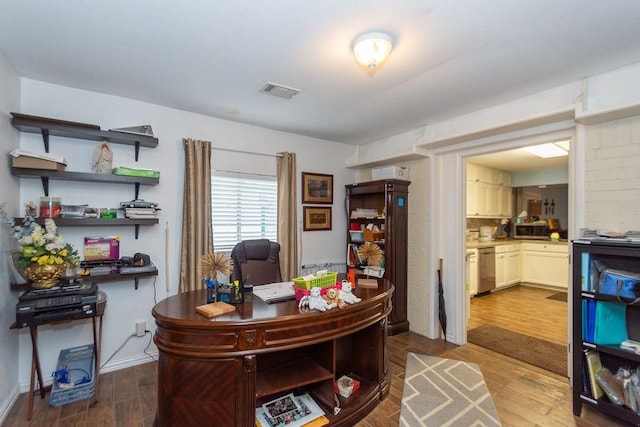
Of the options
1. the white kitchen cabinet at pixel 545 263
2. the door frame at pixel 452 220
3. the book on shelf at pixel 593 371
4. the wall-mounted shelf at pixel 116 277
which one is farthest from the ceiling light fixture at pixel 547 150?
the wall-mounted shelf at pixel 116 277

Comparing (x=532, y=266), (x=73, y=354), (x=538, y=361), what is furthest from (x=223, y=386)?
(x=532, y=266)

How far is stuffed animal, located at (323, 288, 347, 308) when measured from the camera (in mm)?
1893

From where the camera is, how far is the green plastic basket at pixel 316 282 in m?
1.99

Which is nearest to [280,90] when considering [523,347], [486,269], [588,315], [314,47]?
[314,47]

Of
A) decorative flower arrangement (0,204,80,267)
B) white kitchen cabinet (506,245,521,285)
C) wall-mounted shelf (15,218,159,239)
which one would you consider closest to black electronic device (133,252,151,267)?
wall-mounted shelf (15,218,159,239)

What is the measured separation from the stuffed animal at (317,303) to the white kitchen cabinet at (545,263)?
580 cm

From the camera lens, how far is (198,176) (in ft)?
9.98

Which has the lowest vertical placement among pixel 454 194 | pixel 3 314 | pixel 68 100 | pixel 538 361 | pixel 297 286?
pixel 538 361

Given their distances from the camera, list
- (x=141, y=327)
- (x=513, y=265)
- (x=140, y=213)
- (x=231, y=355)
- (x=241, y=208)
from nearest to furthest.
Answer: (x=231, y=355) < (x=140, y=213) < (x=141, y=327) < (x=241, y=208) < (x=513, y=265)

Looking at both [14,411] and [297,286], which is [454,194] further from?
[14,411]

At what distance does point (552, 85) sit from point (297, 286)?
2590 millimetres

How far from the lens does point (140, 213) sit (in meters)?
2.69

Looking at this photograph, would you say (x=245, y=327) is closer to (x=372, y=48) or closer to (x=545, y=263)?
(x=372, y=48)

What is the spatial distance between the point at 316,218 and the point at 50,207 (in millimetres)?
2674
